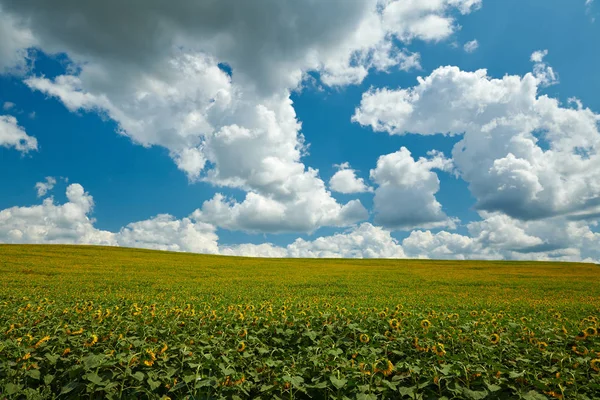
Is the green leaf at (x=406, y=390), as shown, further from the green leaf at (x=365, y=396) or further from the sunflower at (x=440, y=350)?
the sunflower at (x=440, y=350)

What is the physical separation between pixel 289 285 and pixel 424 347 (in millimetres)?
21994

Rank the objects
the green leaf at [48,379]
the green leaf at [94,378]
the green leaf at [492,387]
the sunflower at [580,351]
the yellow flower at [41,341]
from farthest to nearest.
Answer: the yellow flower at [41,341] → the sunflower at [580,351] → the green leaf at [48,379] → the green leaf at [94,378] → the green leaf at [492,387]

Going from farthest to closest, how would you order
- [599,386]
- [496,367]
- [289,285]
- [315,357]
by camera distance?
1. [289,285]
2. [315,357]
3. [496,367]
4. [599,386]

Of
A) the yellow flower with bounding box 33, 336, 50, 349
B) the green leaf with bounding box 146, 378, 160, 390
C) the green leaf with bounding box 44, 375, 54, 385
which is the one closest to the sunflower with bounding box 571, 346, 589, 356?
the green leaf with bounding box 146, 378, 160, 390

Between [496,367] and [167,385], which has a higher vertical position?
[496,367]

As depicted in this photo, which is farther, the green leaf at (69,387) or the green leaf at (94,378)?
the green leaf at (69,387)

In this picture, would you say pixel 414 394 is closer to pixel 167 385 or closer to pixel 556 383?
pixel 556 383

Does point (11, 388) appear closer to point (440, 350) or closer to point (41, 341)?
point (41, 341)

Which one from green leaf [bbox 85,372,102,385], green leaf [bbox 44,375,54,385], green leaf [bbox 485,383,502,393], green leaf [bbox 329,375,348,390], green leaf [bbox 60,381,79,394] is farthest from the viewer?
green leaf [bbox 44,375,54,385]

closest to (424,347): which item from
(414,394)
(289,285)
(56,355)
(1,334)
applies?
(414,394)

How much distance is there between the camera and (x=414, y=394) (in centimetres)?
523

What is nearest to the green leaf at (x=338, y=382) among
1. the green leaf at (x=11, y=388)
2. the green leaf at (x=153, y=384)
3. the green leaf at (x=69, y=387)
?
the green leaf at (x=153, y=384)

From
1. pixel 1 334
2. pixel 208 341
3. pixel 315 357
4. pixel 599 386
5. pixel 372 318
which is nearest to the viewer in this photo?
pixel 599 386

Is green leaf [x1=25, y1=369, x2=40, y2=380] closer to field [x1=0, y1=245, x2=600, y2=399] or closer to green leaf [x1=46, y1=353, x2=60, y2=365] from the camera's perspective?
field [x1=0, y1=245, x2=600, y2=399]
